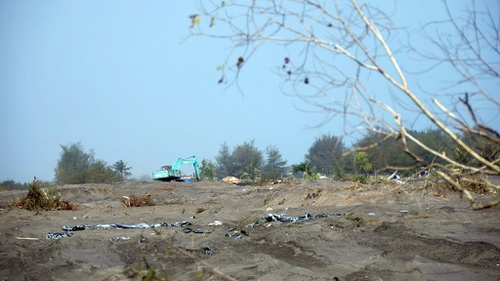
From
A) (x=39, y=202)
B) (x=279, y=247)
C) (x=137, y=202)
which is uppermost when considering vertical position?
(x=39, y=202)

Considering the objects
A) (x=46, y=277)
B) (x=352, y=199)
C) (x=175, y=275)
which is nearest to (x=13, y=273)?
(x=46, y=277)

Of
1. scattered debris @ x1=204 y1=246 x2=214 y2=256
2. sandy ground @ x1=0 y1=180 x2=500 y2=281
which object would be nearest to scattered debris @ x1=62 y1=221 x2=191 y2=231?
sandy ground @ x1=0 y1=180 x2=500 y2=281

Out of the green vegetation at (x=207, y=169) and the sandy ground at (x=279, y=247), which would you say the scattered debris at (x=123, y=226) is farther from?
the green vegetation at (x=207, y=169)

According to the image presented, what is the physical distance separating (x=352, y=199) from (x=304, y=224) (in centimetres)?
531

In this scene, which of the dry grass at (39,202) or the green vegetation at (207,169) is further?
the green vegetation at (207,169)

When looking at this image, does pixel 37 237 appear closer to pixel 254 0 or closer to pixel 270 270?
pixel 270 270

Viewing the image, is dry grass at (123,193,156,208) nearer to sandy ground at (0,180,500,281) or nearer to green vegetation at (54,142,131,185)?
sandy ground at (0,180,500,281)

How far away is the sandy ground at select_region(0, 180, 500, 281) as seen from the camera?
7145mm

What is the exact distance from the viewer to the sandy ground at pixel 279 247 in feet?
23.4

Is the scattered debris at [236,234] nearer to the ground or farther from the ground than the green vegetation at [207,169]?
nearer to the ground

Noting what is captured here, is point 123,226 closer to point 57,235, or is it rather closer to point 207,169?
point 57,235

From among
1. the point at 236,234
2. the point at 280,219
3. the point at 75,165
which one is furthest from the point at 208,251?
the point at 75,165

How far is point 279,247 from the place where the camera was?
9.02 meters

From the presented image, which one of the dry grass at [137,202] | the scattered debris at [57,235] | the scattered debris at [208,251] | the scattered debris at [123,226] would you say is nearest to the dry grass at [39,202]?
the dry grass at [137,202]
